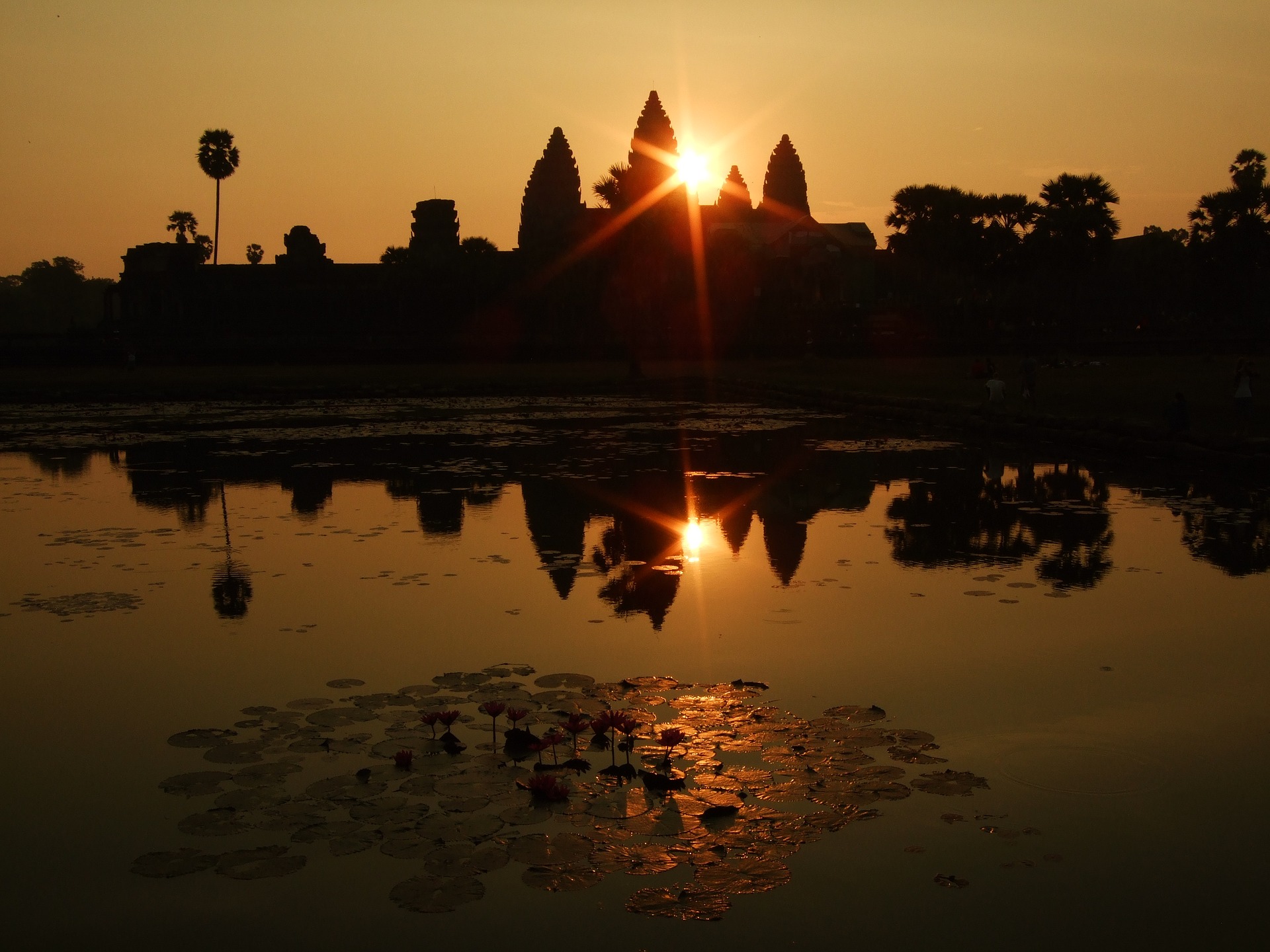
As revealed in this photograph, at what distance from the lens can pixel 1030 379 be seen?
943 inches

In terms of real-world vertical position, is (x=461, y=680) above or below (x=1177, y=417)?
below

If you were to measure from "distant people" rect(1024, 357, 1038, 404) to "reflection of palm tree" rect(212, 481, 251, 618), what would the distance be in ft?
57.0

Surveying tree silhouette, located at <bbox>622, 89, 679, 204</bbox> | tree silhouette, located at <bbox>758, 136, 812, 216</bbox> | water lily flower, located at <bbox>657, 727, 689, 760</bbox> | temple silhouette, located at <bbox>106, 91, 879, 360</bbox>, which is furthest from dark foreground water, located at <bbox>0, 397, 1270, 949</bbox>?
tree silhouette, located at <bbox>758, 136, 812, 216</bbox>

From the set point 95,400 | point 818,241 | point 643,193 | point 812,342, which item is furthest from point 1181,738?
point 818,241

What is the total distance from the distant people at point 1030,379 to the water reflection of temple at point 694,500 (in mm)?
6090

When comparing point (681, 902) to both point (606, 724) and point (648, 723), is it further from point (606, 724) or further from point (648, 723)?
point (648, 723)

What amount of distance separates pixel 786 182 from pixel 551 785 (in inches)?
4292

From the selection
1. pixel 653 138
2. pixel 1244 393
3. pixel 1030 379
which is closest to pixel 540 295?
pixel 653 138

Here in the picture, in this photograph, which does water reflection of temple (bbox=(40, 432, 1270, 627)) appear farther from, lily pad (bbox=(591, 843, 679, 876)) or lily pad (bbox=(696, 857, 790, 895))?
lily pad (bbox=(696, 857, 790, 895))

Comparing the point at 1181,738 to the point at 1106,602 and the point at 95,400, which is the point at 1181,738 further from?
the point at 95,400

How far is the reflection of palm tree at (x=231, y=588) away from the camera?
8.31 meters

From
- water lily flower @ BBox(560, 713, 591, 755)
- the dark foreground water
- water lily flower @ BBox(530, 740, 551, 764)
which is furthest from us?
water lily flower @ BBox(560, 713, 591, 755)

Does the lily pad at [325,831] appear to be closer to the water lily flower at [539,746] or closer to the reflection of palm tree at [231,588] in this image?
the water lily flower at [539,746]

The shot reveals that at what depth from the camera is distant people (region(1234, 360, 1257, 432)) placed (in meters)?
17.0
